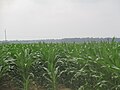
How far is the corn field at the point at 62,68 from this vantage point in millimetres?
5563

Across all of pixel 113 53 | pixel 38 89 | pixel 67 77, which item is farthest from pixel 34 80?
pixel 113 53

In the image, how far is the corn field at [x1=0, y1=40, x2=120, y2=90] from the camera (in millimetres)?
5563

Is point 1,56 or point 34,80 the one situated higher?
point 1,56

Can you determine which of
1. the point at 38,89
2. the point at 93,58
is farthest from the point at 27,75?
the point at 93,58

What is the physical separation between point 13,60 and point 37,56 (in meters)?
0.79

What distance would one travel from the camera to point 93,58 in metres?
6.16

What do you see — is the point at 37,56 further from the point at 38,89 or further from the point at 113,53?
the point at 113,53

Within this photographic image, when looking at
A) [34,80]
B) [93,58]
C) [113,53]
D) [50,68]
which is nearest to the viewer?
[113,53]

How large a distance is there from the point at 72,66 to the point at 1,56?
172cm

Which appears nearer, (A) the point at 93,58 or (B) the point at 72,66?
(A) the point at 93,58

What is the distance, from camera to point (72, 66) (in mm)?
7520

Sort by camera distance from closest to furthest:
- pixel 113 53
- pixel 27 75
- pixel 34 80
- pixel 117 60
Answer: pixel 117 60, pixel 113 53, pixel 27 75, pixel 34 80

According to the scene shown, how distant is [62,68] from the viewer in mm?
8078

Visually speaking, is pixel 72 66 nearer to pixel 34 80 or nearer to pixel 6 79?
pixel 34 80
